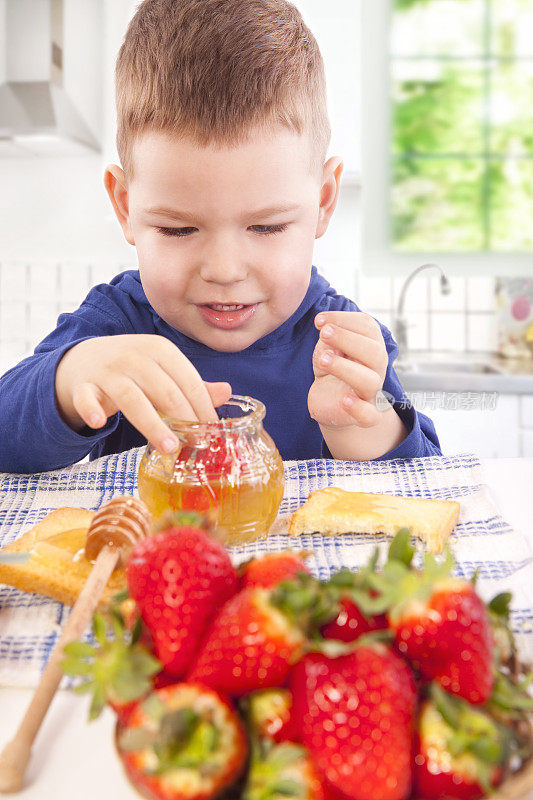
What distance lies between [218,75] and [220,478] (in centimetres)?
57

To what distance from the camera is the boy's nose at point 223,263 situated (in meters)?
0.99

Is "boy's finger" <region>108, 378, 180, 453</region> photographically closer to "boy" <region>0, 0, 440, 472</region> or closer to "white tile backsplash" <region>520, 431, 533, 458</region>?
"boy" <region>0, 0, 440, 472</region>

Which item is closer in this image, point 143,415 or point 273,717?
point 273,717

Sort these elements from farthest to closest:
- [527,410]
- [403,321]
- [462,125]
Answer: [462,125]
[403,321]
[527,410]

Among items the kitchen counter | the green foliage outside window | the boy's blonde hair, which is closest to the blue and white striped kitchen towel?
the boy's blonde hair

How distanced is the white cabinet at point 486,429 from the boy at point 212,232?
128 centimetres

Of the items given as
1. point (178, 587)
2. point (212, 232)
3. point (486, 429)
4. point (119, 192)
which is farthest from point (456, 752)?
point (486, 429)

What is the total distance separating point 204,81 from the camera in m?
1.00

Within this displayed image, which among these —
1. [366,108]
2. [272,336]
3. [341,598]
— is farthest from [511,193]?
[341,598]

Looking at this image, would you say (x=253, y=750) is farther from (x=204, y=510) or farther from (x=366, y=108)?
(x=366, y=108)

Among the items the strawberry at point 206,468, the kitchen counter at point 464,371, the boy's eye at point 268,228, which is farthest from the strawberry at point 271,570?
the kitchen counter at point 464,371

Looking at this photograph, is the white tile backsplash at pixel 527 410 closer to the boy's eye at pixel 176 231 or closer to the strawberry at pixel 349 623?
the boy's eye at pixel 176 231

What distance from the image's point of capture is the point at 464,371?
2.88 m

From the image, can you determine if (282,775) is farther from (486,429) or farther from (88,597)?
(486,429)
